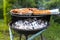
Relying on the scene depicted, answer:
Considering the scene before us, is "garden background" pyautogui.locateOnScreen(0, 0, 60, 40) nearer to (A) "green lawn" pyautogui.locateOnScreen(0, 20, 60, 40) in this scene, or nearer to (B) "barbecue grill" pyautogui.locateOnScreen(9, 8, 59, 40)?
(A) "green lawn" pyautogui.locateOnScreen(0, 20, 60, 40)

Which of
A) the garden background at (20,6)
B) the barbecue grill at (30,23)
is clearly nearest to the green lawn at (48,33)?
the garden background at (20,6)

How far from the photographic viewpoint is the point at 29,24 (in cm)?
229

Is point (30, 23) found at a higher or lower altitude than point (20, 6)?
lower

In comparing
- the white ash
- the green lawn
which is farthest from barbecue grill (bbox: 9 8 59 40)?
the green lawn

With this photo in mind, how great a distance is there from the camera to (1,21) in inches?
151

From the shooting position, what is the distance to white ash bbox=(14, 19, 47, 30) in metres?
2.24

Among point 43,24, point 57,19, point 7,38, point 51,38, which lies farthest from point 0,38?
point 57,19

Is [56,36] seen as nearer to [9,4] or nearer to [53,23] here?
[53,23]

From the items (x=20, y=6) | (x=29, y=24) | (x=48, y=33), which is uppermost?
(x=20, y=6)

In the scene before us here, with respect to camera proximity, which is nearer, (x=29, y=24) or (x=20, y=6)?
(x=29, y=24)

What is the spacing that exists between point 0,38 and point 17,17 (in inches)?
37.9

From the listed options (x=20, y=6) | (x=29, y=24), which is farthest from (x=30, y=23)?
(x=20, y=6)

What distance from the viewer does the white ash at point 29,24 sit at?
2.24 meters

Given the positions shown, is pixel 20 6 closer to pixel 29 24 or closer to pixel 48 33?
pixel 48 33
